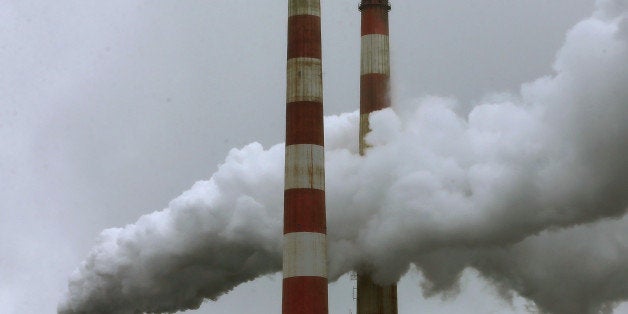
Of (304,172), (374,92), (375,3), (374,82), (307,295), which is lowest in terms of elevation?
(307,295)

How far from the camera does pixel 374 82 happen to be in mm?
47125

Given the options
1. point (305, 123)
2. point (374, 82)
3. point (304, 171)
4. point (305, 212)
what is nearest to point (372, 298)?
point (374, 82)

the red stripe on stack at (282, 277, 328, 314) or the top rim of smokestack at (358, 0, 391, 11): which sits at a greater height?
the top rim of smokestack at (358, 0, 391, 11)

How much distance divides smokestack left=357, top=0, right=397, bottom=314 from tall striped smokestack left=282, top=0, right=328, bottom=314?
741 cm

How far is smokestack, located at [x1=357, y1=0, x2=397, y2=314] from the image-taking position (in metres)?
44.9

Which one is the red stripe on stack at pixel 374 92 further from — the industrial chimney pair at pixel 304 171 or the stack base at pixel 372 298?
the industrial chimney pair at pixel 304 171

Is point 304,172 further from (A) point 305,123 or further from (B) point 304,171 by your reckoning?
(A) point 305,123

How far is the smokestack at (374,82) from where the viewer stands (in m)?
44.9

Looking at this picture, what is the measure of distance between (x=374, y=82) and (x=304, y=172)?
10589 millimetres

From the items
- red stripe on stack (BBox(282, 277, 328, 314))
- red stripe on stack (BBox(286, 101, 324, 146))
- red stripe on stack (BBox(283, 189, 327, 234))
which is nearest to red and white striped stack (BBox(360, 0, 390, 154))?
red stripe on stack (BBox(286, 101, 324, 146))

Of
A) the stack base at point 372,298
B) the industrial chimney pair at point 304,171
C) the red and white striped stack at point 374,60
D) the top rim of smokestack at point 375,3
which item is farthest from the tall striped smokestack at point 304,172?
the top rim of smokestack at point 375,3

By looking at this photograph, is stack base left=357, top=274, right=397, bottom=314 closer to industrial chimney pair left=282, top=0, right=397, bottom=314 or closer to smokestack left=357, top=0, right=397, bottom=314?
smokestack left=357, top=0, right=397, bottom=314

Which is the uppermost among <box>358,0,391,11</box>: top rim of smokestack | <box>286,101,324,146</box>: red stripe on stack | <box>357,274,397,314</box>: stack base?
<box>358,0,391,11</box>: top rim of smokestack

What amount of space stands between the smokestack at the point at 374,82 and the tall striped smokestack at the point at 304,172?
7409 mm
